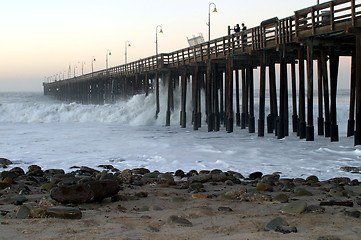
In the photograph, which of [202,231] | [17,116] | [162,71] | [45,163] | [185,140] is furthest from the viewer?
[17,116]

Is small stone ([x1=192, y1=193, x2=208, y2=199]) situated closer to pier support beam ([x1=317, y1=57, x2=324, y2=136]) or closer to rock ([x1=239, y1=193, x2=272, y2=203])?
rock ([x1=239, y1=193, x2=272, y2=203])

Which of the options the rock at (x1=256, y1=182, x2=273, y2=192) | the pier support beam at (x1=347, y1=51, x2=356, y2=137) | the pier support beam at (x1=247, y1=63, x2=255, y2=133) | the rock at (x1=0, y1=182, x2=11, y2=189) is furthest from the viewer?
the pier support beam at (x1=247, y1=63, x2=255, y2=133)

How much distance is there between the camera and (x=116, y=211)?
5.64m

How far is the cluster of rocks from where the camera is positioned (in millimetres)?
5172

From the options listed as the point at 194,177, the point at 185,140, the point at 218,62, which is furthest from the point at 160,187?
the point at 218,62

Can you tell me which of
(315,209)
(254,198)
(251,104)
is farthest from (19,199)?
(251,104)

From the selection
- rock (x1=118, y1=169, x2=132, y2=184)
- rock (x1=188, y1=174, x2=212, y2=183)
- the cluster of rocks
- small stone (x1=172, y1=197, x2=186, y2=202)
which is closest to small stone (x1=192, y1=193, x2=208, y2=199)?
the cluster of rocks

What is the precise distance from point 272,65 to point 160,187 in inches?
457

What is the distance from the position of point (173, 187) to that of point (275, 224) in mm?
3308

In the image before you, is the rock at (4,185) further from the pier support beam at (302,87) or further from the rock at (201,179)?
the pier support beam at (302,87)

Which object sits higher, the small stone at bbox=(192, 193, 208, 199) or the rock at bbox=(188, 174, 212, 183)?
the small stone at bbox=(192, 193, 208, 199)

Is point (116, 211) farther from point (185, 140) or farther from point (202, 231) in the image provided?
point (185, 140)

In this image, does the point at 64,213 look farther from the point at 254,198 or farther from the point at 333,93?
the point at 333,93

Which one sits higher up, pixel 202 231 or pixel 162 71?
pixel 162 71
